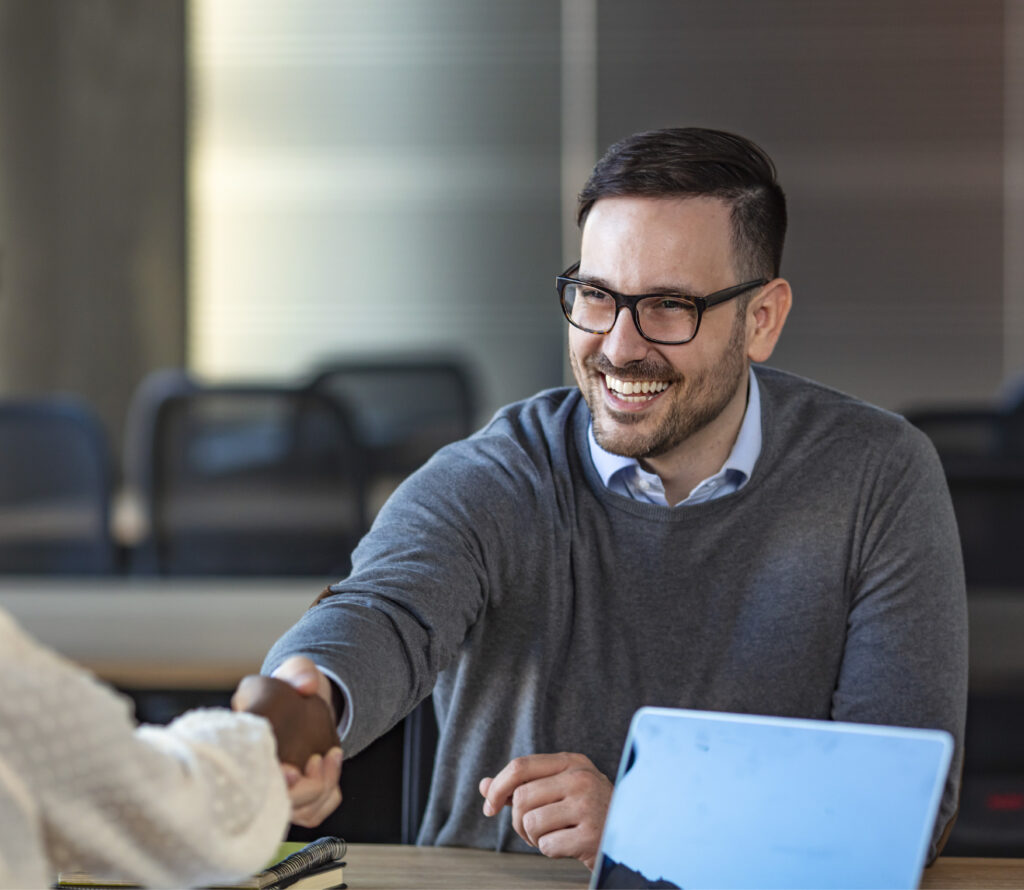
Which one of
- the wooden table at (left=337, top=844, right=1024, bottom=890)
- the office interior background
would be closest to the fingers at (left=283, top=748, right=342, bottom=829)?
the wooden table at (left=337, top=844, right=1024, bottom=890)

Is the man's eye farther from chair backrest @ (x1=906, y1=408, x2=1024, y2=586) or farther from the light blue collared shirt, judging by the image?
chair backrest @ (x1=906, y1=408, x2=1024, y2=586)

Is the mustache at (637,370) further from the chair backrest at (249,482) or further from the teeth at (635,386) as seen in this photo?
the chair backrest at (249,482)

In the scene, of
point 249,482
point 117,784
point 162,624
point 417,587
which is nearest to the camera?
point 117,784

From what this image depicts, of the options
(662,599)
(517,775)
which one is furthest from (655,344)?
(517,775)

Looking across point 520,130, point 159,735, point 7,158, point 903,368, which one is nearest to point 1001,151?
point 903,368

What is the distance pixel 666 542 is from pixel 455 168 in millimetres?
3470

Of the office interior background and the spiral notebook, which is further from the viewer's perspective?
the office interior background

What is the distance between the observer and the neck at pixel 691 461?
4.65 feet

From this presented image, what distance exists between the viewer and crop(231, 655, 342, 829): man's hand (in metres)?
0.87

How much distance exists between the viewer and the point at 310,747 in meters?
0.90

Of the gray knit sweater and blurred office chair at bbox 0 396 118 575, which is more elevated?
the gray knit sweater

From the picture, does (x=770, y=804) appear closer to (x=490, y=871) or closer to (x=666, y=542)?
(x=490, y=871)

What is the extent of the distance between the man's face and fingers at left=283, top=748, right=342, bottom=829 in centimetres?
54

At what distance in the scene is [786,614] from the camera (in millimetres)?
1354
